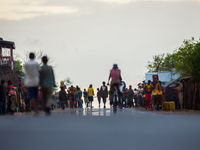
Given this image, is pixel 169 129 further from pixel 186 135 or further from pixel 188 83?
pixel 188 83

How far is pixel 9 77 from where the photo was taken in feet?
140

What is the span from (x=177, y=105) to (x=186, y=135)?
92.5 feet

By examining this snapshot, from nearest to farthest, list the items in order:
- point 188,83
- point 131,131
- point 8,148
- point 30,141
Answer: point 8,148, point 30,141, point 131,131, point 188,83

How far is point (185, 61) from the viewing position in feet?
173

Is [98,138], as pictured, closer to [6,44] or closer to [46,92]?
[46,92]

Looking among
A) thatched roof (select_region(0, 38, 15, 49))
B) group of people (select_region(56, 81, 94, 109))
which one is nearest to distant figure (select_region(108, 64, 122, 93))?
group of people (select_region(56, 81, 94, 109))

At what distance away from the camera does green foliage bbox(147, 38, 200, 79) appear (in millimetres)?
38281

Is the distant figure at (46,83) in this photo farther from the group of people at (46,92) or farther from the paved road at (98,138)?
the paved road at (98,138)

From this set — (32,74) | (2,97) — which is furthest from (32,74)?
(2,97)

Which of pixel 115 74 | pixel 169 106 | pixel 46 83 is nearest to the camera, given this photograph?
pixel 46 83

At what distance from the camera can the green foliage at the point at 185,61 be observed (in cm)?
3828

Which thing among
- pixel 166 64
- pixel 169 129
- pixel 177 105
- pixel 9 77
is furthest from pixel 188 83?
pixel 166 64

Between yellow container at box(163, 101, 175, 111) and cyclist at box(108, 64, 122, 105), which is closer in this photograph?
cyclist at box(108, 64, 122, 105)

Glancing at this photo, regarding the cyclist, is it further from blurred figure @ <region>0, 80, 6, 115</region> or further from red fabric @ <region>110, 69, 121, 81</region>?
blurred figure @ <region>0, 80, 6, 115</region>
